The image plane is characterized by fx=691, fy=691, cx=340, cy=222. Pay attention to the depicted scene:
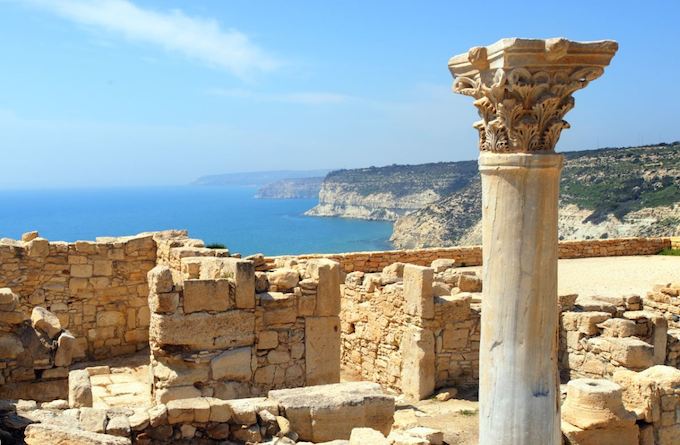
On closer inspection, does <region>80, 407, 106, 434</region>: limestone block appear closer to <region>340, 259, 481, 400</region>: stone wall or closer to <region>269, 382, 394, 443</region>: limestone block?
<region>269, 382, 394, 443</region>: limestone block

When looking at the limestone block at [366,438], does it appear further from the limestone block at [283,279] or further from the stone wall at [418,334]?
the stone wall at [418,334]

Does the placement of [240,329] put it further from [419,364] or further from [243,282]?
[419,364]

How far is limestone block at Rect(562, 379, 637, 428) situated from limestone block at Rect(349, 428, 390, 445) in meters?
2.34

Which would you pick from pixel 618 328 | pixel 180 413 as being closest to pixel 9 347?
pixel 180 413

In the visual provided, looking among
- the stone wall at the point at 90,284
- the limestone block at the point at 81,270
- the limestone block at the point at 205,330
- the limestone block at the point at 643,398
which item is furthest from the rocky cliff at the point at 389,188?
the limestone block at the point at 205,330

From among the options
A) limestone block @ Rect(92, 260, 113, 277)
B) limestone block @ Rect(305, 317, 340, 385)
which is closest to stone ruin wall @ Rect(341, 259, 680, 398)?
limestone block @ Rect(305, 317, 340, 385)

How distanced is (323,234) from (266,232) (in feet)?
43.4

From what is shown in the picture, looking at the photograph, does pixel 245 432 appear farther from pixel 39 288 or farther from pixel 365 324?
pixel 39 288

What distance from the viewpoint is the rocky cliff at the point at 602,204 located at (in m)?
38.8

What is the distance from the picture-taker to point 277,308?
8.77 m

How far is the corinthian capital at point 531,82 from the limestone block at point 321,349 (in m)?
4.59

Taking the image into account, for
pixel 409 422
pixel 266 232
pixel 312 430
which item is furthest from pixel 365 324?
pixel 266 232

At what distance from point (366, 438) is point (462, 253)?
1372cm

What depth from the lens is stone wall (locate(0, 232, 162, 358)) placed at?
12031mm
